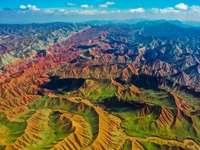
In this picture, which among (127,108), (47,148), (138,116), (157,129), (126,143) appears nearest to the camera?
(47,148)

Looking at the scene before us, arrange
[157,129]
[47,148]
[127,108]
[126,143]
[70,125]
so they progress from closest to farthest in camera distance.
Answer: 1. [47,148]
2. [126,143]
3. [70,125]
4. [157,129]
5. [127,108]

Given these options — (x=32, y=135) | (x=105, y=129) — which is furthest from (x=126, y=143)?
(x=32, y=135)

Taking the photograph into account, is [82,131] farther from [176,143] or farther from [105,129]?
[176,143]

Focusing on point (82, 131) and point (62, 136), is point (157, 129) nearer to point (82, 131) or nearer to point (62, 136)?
point (82, 131)

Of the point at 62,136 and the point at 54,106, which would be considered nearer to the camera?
the point at 62,136

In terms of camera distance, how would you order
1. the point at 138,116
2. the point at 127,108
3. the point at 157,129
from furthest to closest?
the point at 127,108
the point at 138,116
the point at 157,129

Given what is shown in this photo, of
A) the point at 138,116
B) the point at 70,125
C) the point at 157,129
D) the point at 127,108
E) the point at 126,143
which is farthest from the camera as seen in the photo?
the point at 127,108

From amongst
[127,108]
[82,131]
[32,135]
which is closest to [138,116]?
[127,108]

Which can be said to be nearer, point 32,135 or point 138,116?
point 32,135
